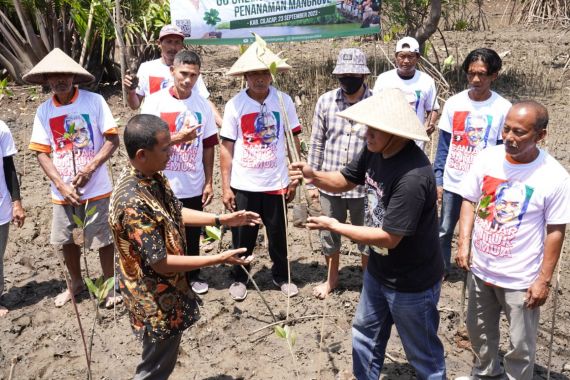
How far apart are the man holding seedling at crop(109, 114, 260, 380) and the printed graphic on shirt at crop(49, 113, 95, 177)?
1.40 metres

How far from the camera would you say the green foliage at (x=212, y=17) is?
24.8 ft

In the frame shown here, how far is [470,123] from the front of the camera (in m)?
3.76

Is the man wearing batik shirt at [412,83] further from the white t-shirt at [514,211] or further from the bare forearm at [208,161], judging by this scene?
the white t-shirt at [514,211]

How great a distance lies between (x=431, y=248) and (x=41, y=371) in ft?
7.98

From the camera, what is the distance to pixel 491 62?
358cm

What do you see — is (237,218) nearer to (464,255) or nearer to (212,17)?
(464,255)

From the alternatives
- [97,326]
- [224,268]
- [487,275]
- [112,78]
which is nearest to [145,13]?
Result: [112,78]

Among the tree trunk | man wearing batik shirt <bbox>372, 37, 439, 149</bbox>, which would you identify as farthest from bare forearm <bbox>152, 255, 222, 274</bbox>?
the tree trunk

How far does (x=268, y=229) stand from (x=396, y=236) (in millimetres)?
1746

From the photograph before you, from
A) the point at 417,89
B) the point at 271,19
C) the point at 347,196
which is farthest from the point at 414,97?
the point at 271,19

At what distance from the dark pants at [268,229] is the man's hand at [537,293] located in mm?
1843

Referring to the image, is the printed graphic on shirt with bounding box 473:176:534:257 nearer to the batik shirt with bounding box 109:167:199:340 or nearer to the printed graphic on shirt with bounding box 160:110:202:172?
the batik shirt with bounding box 109:167:199:340

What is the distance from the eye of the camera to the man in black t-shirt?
94.0 inches

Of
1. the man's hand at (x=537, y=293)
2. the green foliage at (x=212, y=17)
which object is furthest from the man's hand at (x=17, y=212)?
the green foliage at (x=212, y=17)
